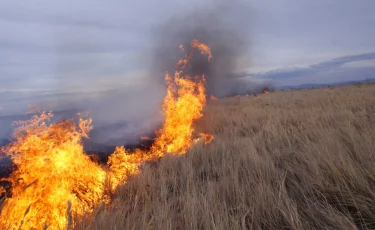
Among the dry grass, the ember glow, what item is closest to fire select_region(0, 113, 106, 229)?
the ember glow

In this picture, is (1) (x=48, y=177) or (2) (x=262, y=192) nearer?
(2) (x=262, y=192)

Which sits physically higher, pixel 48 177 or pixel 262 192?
pixel 48 177

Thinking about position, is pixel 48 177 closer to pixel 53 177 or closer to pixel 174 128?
pixel 53 177

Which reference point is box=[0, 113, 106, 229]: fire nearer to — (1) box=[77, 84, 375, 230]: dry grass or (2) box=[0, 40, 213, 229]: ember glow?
(2) box=[0, 40, 213, 229]: ember glow

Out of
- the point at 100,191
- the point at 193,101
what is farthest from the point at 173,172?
the point at 193,101

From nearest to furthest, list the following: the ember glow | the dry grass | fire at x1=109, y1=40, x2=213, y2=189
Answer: the dry grass
the ember glow
fire at x1=109, y1=40, x2=213, y2=189

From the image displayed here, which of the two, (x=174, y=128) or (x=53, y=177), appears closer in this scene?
(x=53, y=177)

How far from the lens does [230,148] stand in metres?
6.14

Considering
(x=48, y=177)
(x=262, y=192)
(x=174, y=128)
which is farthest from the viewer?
(x=174, y=128)

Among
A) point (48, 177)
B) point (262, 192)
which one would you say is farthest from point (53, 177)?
point (262, 192)

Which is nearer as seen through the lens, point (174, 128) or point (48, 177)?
point (48, 177)

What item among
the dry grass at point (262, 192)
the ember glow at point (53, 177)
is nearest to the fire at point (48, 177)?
the ember glow at point (53, 177)

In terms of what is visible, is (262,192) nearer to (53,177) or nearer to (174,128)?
(53,177)

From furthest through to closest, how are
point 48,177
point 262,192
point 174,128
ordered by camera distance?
1. point 174,128
2. point 48,177
3. point 262,192
